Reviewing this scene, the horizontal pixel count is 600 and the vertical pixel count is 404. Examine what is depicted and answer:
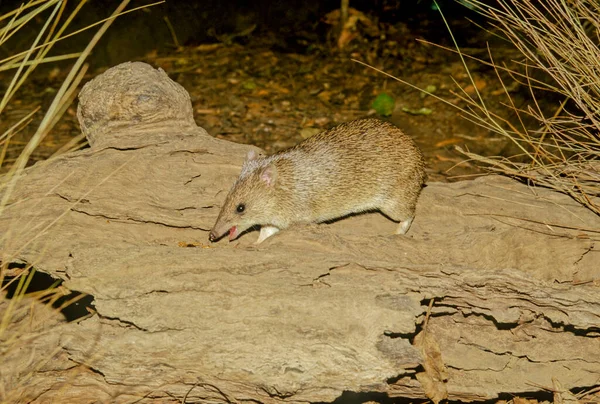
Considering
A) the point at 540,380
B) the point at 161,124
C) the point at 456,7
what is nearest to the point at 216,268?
the point at 161,124

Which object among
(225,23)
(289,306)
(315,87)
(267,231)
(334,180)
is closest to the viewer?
(289,306)

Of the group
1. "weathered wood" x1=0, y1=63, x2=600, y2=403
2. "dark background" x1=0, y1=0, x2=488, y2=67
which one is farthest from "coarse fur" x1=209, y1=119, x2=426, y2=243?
"dark background" x1=0, y1=0, x2=488, y2=67

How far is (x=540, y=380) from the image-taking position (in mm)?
3654

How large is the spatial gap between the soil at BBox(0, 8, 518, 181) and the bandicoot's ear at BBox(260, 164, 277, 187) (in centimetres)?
254

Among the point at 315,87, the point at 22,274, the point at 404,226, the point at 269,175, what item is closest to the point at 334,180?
the point at 269,175

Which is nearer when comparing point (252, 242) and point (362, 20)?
point (252, 242)

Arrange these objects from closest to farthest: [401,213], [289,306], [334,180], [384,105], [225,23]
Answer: [289,306]
[401,213]
[334,180]
[384,105]
[225,23]

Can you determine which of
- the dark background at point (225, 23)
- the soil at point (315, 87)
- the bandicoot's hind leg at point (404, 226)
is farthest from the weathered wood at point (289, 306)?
the dark background at point (225, 23)

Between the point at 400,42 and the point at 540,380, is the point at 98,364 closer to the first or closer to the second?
the point at 540,380

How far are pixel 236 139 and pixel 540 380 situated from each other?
4.34 metres

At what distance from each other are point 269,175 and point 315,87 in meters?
3.78

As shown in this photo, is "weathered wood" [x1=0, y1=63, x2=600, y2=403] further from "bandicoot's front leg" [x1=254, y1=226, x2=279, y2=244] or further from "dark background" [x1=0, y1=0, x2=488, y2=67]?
"dark background" [x1=0, y1=0, x2=488, y2=67]

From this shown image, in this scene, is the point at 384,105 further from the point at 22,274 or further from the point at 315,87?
the point at 22,274

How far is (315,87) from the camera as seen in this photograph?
803 centimetres
